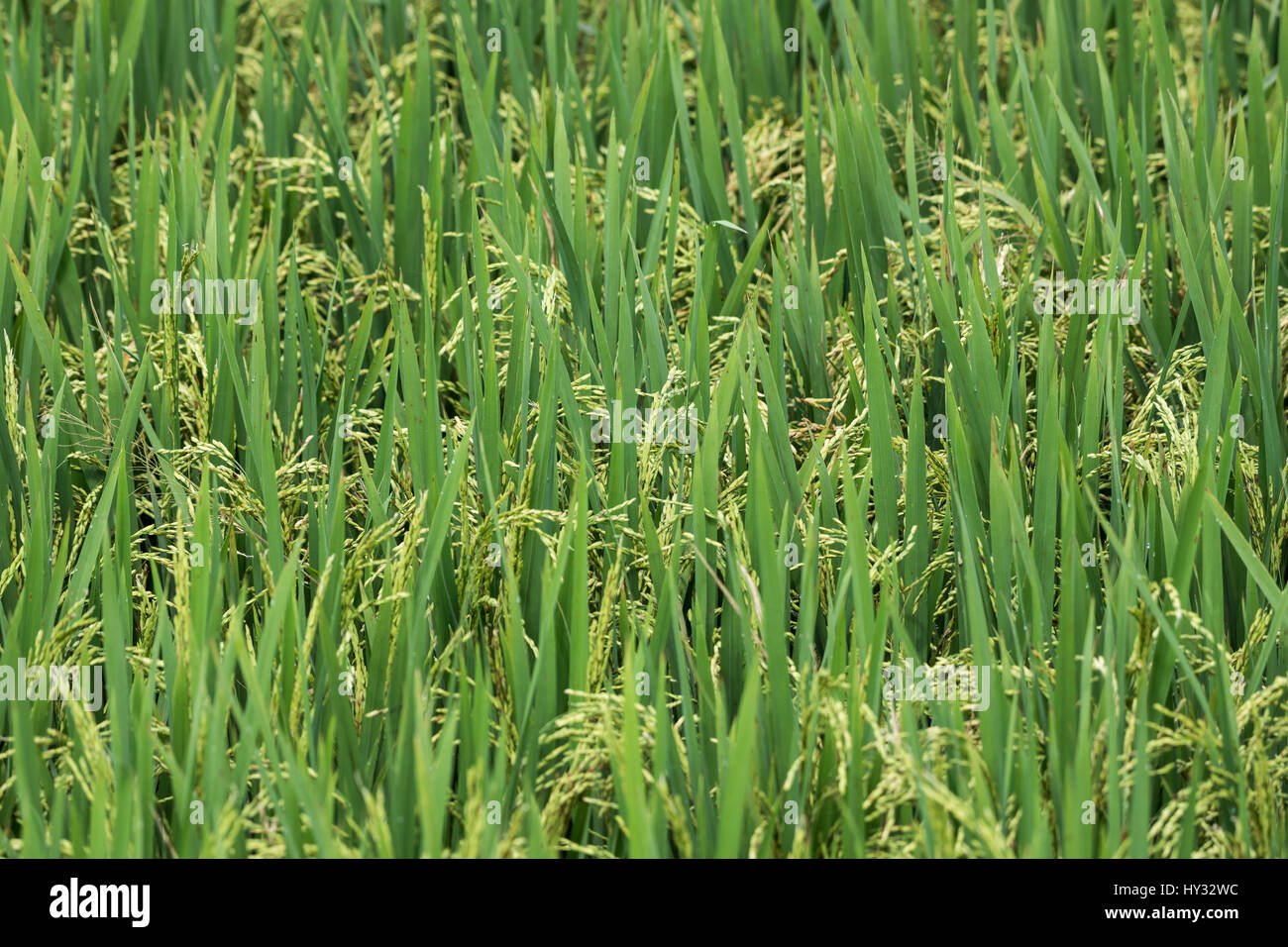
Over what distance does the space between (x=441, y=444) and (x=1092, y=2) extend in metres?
1.94

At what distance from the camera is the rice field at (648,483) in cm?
145

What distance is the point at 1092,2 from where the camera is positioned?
9.55 ft

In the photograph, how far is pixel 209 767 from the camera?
1404mm

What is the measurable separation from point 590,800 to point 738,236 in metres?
1.34

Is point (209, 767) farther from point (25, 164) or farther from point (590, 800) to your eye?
point (25, 164)

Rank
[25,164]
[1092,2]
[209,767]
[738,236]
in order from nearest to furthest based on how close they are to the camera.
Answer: [209,767] < [25,164] < [738,236] < [1092,2]

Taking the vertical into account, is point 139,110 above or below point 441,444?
above

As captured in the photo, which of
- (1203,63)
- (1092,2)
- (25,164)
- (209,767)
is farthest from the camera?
(1092,2)

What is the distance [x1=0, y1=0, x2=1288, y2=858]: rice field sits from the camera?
1454 millimetres

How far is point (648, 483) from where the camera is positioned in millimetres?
1779
